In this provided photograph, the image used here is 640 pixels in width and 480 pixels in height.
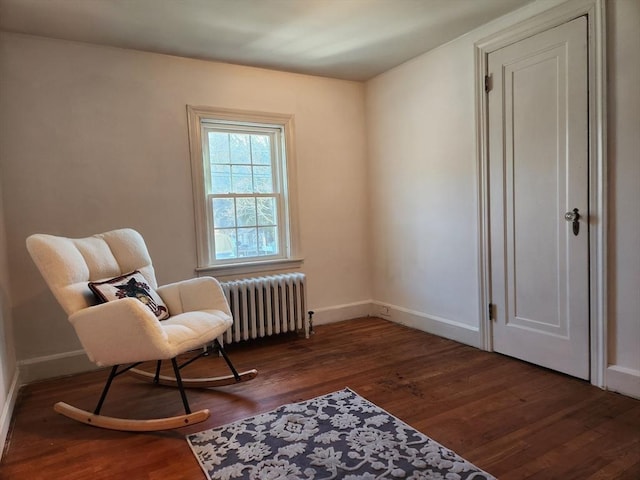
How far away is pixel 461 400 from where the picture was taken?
2.17 meters

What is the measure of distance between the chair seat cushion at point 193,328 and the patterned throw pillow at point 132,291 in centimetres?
12

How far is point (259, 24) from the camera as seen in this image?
8.65 feet

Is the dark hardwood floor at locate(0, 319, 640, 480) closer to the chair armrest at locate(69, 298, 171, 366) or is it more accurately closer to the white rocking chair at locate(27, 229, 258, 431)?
the white rocking chair at locate(27, 229, 258, 431)

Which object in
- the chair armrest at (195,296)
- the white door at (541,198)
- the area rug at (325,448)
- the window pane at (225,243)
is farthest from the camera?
the window pane at (225,243)

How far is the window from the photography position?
10.6 feet

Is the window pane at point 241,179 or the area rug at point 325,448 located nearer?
the area rug at point 325,448

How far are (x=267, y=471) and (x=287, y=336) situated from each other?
1.86 m

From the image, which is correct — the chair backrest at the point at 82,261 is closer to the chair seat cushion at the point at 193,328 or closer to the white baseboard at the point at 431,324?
the chair seat cushion at the point at 193,328

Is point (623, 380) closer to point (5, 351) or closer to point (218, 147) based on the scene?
point (218, 147)

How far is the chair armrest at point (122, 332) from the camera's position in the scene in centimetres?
186

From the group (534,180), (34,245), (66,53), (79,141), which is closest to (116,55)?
(66,53)

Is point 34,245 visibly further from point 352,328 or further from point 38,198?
point 352,328

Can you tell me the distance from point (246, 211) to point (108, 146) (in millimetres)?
1139

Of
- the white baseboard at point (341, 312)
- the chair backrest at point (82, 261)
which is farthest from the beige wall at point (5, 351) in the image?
the white baseboard at point (341, 312)
